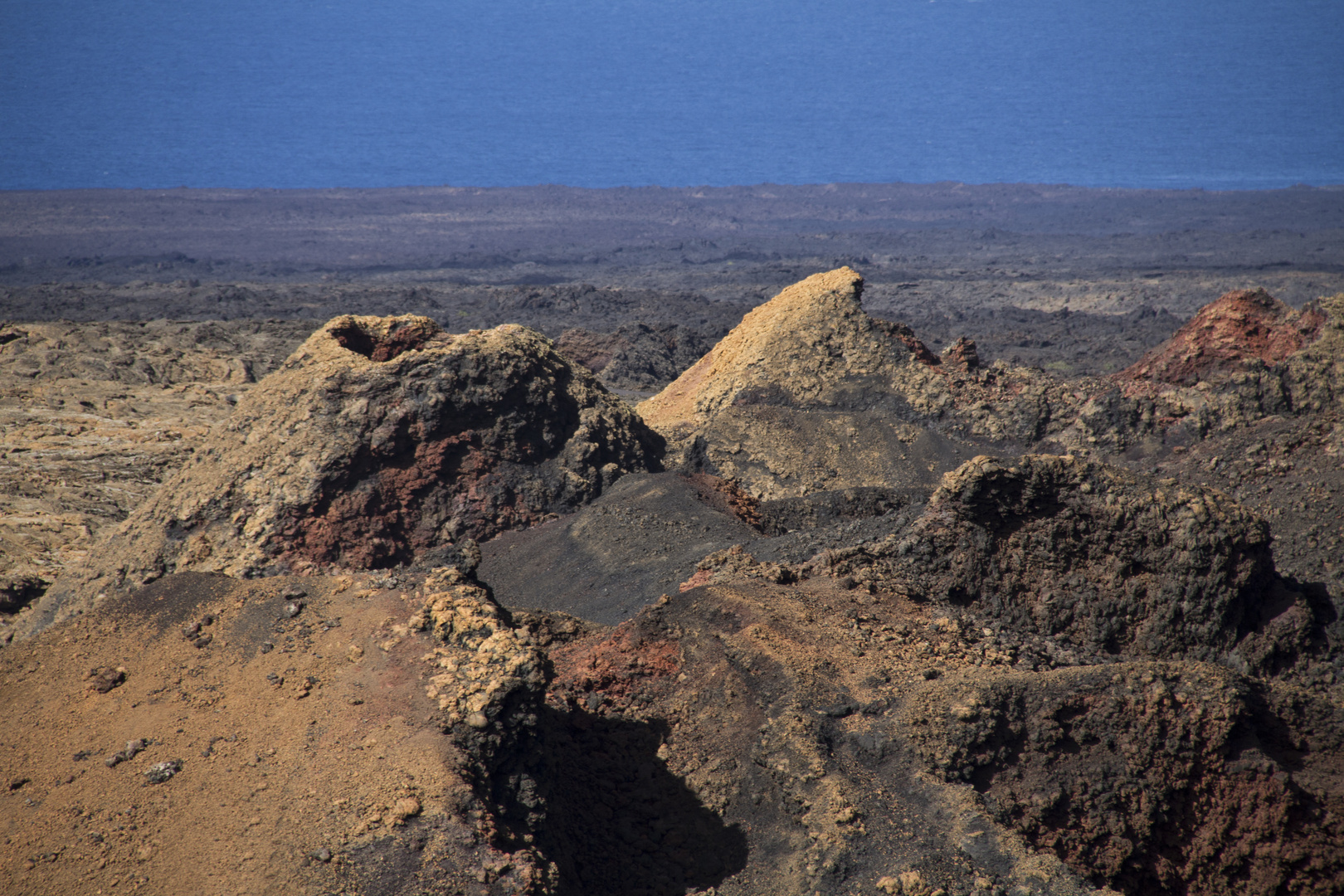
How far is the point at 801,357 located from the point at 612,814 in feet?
25.3

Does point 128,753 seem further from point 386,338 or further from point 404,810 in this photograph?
point 386,338

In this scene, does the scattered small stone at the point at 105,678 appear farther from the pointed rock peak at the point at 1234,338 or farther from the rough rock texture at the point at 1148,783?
the pointed rock peak at the point at 1234,338

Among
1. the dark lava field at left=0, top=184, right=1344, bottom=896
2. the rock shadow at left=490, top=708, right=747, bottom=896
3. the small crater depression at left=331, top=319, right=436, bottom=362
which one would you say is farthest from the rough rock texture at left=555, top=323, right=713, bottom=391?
the rock shadow at left=490, top=708, right=747, bottom=896

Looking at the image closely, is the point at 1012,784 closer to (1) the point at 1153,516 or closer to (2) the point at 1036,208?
(1) the point at 1153,516

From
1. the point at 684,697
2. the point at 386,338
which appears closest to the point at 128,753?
the point at 684,697

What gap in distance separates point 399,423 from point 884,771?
490 centimetres

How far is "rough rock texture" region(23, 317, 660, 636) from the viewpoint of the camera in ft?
23.1

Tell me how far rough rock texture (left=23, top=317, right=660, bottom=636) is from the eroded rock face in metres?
3.74

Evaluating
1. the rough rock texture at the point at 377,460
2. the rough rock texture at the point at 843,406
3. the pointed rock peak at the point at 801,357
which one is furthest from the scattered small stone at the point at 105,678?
the pointed rock peak at the point at 801,357

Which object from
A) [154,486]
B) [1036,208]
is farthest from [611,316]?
[1036,208]

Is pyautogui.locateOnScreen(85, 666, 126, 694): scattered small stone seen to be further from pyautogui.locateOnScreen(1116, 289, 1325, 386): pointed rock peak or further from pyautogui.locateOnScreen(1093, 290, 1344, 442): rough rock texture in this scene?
pyautogui.locateOnScreen(1116, 289, 1325, 386): pointed rock peak

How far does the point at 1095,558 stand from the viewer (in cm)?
523

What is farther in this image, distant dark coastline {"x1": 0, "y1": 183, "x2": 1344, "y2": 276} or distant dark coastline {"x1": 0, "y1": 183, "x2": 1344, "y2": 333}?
distant dark coastline {"x1": 0, "y1": 183, "x2": 1344, "y2": 276}

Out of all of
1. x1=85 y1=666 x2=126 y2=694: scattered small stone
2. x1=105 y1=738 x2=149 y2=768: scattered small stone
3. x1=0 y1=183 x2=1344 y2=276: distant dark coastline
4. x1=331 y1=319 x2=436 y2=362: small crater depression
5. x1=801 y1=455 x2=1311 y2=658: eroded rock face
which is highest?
x1=0 y1=183 x2=1344 y2=276: distant dark coastline
